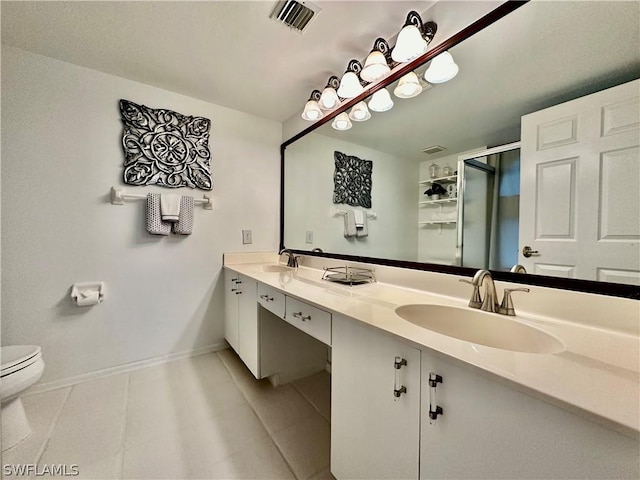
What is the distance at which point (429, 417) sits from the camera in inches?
26.0

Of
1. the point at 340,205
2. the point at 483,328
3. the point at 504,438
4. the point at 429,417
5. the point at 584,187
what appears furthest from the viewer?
the point at 340,205

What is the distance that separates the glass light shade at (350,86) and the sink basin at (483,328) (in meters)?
1.33

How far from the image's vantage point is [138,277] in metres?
1.89

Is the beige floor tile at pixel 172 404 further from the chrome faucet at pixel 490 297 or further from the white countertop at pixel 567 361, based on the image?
the chrome faucet at pixel 490 297

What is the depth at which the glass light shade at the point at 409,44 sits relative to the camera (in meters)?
1.18

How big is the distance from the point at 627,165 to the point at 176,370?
8.48 feet

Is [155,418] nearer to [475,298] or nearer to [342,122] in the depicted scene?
[475,298]

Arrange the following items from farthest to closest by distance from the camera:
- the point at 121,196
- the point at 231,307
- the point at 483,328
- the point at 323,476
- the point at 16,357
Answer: the point at 231,307, the point at 121,196, the point at 16,357, the point at 323,476, the point at 483,328

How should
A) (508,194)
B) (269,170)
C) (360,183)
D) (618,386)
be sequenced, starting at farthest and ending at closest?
(269,170)
(360,183)
(508,194)
(618,386)

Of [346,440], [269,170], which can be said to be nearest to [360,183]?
[269,170]

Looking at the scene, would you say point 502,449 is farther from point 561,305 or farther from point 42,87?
point 42,87

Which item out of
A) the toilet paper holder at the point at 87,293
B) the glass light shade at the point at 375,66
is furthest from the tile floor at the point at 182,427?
the glass light shade at the point at 375,66

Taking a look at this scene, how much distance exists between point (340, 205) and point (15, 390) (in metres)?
2.00

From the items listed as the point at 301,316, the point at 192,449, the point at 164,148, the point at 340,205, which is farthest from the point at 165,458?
the point at 164,148
